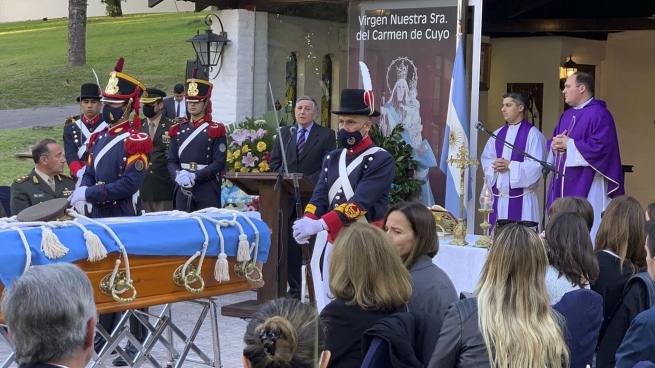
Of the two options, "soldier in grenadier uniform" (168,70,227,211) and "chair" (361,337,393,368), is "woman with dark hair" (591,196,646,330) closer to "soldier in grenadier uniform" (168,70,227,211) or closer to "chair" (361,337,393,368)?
"chair" (361,337,393,368)

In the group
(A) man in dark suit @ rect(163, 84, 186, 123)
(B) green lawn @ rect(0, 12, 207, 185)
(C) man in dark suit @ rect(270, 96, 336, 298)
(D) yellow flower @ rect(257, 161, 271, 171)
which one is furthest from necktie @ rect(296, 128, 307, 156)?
(B) green lawn @ rect(0, 12, 207, 185)

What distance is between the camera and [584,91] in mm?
9102

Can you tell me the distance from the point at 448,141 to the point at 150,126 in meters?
2.94

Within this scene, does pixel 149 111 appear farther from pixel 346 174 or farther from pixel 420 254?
pixel 420 254

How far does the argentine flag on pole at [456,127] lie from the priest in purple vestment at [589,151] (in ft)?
2.96

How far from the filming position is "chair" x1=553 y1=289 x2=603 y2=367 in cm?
418

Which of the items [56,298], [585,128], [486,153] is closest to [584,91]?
[585,128]

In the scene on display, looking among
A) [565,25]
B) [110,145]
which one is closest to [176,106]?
[565,25]

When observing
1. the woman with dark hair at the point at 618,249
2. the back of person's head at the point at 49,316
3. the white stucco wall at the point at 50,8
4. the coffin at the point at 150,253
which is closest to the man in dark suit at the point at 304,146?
the coffin at the point at 150,253

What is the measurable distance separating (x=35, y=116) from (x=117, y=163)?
1578 centimetres

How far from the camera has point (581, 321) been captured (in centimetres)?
420

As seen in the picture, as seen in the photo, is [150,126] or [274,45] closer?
[150,126]

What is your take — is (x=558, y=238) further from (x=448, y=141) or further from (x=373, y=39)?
(x=373, y=39)

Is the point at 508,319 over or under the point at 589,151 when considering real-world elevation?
under
